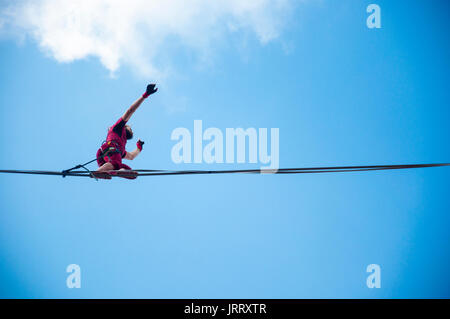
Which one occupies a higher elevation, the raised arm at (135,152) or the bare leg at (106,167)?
the raised arm at (135,152)

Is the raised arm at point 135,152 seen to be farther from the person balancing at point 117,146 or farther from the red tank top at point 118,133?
the red tank top at point 118,133

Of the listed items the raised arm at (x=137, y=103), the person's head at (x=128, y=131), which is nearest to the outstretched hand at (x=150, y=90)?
the raised arm at (x=137, y=103)

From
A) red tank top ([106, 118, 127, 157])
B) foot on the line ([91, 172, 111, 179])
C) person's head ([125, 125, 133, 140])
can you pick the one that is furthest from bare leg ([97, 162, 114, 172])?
person's head ([125, 125, 133, 140])

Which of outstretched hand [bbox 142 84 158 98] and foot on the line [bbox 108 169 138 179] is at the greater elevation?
outstretched hand [bbox 142 84 158 98]

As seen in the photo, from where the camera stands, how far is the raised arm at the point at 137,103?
21.1 ft

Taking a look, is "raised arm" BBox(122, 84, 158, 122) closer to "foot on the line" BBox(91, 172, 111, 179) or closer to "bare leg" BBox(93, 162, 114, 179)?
"bare leg" BBox(93, 162, 114, 179)

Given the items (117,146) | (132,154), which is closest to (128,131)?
(117,146)

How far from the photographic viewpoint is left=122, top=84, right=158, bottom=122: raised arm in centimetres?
645

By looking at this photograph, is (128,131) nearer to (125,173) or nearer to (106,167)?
(106,167)

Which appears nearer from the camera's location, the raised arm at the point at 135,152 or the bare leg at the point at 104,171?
the bare leg at the point at 104,171

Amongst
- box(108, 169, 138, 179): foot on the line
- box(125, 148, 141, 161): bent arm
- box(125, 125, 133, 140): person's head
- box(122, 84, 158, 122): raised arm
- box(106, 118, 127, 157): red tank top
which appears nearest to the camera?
box(108, 169, 138, 179): foot on the line
